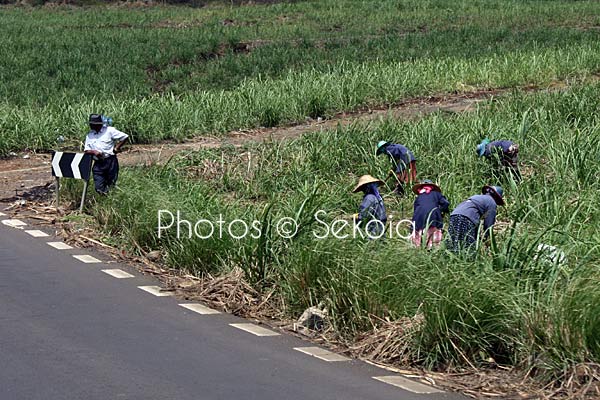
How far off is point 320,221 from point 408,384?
3706mm

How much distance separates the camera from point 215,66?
117 ft

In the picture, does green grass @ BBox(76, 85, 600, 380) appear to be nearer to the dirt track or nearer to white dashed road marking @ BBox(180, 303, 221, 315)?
white dashed road marking @ BBox(180, 303, 221, 315)

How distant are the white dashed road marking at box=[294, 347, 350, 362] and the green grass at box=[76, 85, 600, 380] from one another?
405 millimetres

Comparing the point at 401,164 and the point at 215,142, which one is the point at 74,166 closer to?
the point at 401,164

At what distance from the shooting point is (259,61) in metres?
35.7

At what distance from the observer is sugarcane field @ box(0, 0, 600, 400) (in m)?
8.71

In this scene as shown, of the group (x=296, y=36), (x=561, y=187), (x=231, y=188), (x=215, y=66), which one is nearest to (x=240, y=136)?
(x=231, y=188)

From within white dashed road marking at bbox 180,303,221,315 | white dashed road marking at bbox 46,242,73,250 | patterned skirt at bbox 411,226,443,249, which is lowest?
white dashed road marking at bbox 46,242,73,250

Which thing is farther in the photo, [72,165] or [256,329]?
[72,165]

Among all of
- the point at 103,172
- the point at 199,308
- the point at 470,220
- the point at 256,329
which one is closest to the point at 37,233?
the point at 103,172

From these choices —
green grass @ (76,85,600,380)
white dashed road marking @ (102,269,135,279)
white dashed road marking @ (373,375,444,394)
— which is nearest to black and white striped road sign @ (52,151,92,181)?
green grass @ (76,85,600,380)

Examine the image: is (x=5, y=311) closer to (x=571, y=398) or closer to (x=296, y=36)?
(x=571, y=398)

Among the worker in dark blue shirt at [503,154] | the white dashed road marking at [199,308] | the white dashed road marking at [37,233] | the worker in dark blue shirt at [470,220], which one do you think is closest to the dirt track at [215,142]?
the white dashed road marking at [37,233]

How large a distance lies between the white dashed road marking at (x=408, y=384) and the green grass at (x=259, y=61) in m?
15.2
